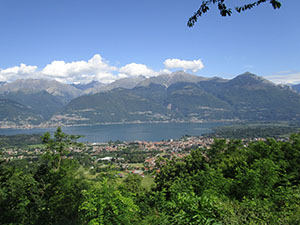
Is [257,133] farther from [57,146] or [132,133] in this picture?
[57,146]

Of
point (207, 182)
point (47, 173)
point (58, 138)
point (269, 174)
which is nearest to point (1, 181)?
point (47, 173)

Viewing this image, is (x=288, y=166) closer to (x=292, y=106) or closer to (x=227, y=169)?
(x=227, y=169)

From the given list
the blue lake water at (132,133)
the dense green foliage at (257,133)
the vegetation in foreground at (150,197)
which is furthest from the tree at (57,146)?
the blue lake water at (132,133)

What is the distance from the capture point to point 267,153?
45.6 feet

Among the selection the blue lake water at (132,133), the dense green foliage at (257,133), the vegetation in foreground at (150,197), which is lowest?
the blue lake water at (132,133)

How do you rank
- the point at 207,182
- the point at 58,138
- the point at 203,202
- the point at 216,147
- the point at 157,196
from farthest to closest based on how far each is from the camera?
the point at 216,147, the point at 58,138, the point at 207,182, the point at 157,196, the point at 203,202

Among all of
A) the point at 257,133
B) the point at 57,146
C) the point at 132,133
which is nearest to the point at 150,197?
the point at 57,146

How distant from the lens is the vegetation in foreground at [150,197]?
4.05 metres

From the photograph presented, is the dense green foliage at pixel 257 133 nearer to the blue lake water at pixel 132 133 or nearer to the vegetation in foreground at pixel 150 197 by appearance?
the blue lake water at pixel 132 133

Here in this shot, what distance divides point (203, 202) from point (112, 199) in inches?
93.8

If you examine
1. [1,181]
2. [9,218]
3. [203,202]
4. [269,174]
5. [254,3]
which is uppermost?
[254,3]

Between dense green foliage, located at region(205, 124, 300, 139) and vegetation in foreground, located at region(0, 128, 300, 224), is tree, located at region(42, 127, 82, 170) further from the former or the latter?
dense green foliage, located at region(205, 124, 300, 139)

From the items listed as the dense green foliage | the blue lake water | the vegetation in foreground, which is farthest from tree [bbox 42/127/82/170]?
the blue lake water

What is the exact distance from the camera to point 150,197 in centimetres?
816
